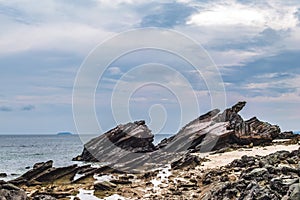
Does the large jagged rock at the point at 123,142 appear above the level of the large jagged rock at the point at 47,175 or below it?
above

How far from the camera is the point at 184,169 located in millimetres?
52219

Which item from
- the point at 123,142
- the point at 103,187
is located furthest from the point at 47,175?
the point at 123,142

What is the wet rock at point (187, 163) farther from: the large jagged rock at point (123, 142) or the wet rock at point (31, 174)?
the large jagged rock at point (123, 142)

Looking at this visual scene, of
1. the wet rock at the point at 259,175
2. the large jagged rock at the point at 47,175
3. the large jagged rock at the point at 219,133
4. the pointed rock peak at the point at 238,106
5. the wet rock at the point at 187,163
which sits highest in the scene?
the pointed rock peak at the point at 238,106

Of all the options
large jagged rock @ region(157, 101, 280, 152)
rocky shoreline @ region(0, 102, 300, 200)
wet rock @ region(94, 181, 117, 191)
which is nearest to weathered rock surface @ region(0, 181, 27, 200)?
rocky shoreline @ region(0, 102, 300, 200)

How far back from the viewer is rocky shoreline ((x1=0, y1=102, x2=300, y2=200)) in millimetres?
30547

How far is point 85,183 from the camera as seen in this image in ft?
157

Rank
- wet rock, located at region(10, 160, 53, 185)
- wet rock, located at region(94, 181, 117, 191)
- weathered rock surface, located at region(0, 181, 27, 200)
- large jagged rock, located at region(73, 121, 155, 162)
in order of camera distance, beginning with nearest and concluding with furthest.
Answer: weathered rock surface, located at region(0, 181, 27, 200) → wet rock, located at region(94, 181, 117, 191) → wet rock, located at region(10, 160, 53, 185) → large jagged rock, located at region(73, 121, 155, 162)

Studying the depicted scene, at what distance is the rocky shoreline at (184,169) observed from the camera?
30.5 metres

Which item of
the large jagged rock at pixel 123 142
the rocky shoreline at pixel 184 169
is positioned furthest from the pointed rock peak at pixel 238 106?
the large jagged rock at pixel 123 142

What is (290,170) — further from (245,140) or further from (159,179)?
(245,140)

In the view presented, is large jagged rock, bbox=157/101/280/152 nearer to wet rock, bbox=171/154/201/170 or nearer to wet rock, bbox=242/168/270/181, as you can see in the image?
wet rock, bbox=171/154/201/170

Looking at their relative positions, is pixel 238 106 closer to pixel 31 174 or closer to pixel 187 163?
pixel 187 163

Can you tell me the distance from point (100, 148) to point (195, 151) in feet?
72.2
